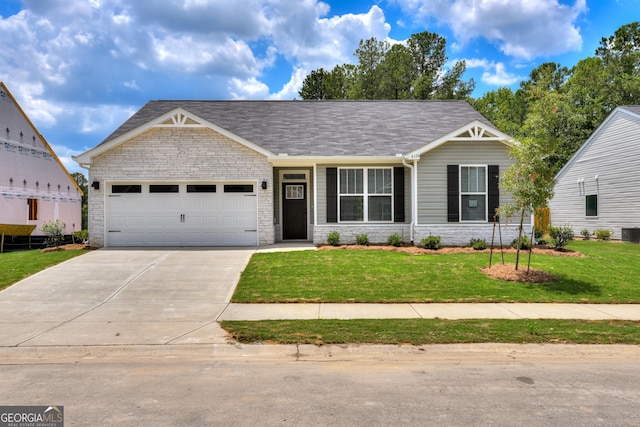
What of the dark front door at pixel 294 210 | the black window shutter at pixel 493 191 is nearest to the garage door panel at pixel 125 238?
the dark front door at pixel 294 210

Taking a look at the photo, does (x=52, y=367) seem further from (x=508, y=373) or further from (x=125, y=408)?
(x=508, y=373)

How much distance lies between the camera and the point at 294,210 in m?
16.8

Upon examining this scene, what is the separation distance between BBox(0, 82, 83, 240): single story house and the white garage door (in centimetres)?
1122

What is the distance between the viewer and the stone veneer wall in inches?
587

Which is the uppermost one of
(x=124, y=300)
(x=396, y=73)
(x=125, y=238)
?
(x=396, y=73)

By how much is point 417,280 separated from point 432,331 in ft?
11.8

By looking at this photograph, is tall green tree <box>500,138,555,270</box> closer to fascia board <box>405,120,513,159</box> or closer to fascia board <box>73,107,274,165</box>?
fascia board <box>405,120,513,159</box>

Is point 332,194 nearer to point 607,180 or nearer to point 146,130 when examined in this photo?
point 146,130

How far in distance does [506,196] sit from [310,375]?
12.2 meters

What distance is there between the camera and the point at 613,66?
3509 cm

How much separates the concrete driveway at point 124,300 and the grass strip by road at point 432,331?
835 millimetres

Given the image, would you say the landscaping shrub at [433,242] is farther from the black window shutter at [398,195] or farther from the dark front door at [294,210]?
the dark front door at [294,210]

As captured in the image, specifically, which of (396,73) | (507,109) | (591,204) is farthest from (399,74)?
(591,204)

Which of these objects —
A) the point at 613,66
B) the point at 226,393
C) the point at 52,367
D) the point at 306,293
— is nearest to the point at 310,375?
the point at 226,393
